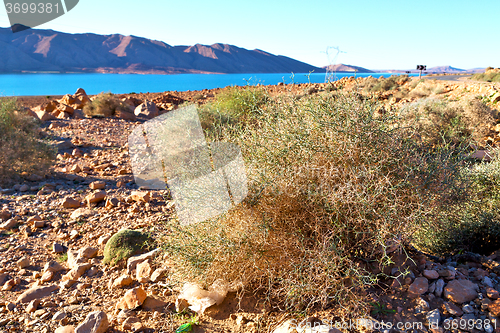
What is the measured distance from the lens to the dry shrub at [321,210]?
82.0 inches

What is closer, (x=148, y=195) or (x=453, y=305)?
(x=453, y=305)

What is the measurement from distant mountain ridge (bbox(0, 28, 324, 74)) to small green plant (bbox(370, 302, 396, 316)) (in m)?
101

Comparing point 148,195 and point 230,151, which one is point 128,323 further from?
point 148,195

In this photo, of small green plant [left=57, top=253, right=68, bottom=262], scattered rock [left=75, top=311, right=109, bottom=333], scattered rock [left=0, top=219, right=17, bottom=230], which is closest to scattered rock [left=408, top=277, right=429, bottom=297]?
scattered rock [left=75, top=311, right=109, bottom=333]

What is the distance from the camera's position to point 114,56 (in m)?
134

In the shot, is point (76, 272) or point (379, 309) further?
point (76, 272)

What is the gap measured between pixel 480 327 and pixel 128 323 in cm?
236

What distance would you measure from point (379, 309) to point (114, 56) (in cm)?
15156

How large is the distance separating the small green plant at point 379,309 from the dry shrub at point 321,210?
0.42 feet

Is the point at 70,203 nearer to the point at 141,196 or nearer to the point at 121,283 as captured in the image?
the point at 141,196

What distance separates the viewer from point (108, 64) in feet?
413

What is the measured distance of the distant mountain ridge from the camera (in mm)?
105562

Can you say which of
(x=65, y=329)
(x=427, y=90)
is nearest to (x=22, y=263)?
(x=65, y=329)

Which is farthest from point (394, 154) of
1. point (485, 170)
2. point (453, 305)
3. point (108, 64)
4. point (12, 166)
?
point (108, 64)
